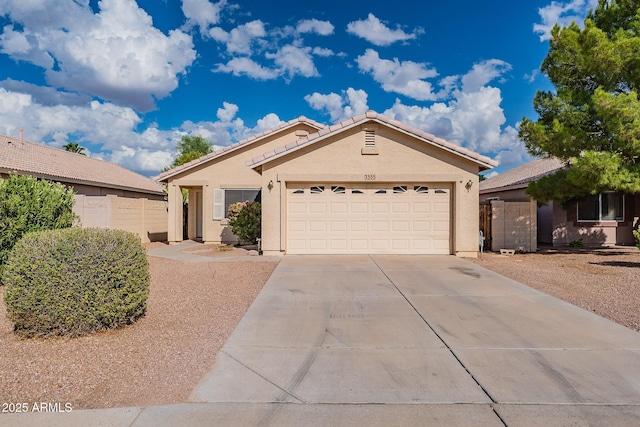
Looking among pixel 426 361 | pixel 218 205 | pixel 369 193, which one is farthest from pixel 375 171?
pixel 426 361

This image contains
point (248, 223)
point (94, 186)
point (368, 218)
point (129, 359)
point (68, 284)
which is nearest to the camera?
point (129, 359)

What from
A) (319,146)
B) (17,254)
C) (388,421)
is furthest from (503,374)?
(319,146)

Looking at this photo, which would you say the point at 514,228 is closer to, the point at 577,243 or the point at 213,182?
the point at 577,243

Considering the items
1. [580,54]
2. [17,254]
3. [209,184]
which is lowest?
[17,254]

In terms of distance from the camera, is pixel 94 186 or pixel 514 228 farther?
pixel 94 186

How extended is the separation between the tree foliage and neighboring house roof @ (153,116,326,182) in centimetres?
884

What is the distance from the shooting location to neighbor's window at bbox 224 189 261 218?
57.2 feet

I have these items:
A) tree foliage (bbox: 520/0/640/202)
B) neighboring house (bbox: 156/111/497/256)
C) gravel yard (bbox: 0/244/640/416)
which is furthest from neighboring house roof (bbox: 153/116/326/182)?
tree foliage (bbox: 520/0/640/202)

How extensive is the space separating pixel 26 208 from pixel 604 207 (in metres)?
20.7

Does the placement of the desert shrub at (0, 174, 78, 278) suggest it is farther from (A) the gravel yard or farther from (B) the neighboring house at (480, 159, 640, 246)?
(B) the neighboring house at (480, 159, 640, 246)

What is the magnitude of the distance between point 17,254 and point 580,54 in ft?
53.5

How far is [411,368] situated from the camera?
14.5ft

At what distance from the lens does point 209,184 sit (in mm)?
17453

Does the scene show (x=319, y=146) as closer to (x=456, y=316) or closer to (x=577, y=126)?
(x=456, y=316)
